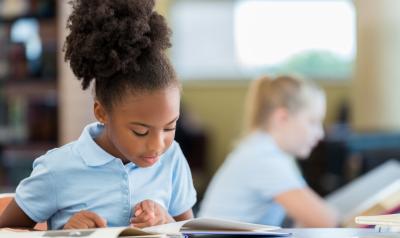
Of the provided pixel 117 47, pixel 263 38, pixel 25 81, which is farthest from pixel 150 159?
pixel 263 38

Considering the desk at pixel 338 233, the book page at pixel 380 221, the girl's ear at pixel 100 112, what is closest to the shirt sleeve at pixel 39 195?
the girl's ear at pixel 100 112

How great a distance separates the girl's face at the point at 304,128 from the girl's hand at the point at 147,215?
140 cm

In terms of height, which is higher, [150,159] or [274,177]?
[150,159]

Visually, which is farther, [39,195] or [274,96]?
[274,96]

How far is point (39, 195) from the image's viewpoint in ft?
3.84

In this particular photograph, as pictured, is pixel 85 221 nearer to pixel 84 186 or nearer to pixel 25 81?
pixel 84 186

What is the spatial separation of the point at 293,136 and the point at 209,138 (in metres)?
5.18

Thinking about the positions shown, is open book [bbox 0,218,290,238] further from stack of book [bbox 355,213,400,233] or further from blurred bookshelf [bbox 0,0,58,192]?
blurred bookshelf [bbox 0,0,58,192]

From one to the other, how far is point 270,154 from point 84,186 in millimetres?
1398

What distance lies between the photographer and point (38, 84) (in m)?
4.89

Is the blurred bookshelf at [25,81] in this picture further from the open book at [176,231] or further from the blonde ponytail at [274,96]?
the open book at [176,231]

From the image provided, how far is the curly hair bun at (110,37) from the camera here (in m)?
1.09

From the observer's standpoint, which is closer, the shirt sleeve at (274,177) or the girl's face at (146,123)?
the girl's face at (146,123)

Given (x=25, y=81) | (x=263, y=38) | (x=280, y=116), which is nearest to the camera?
(x=280, y=116)
